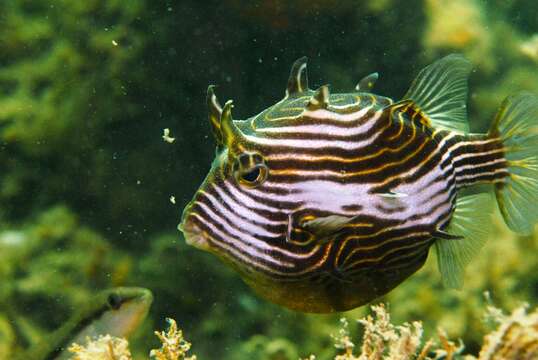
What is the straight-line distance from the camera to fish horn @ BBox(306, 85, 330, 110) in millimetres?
1590

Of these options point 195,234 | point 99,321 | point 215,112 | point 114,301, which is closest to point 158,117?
point 114,301

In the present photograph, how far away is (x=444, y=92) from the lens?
6.45 feet

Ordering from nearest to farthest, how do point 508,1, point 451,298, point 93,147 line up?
point 451,298, point 93,147, point 508,1

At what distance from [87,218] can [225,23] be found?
248 cm

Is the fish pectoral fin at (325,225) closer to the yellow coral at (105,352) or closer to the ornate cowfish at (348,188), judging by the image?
the ornate cowfish at (348,188)

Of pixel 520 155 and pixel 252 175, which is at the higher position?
pixel 520 155

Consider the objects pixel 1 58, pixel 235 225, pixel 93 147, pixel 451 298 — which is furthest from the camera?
pixel 93 147

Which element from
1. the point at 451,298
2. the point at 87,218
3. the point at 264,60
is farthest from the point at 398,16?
the point at 87,218

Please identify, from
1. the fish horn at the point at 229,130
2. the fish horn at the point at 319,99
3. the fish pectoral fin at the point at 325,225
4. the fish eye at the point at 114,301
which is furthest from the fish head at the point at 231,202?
the fish eye at the point at 114,301

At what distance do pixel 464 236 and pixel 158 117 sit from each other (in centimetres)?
377

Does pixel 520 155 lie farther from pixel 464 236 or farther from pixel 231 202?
pixel 231 202

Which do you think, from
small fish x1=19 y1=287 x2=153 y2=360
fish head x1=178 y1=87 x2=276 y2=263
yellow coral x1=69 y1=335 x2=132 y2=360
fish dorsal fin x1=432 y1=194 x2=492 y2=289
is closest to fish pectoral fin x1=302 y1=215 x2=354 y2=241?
fish head x1=178 y1=87 x2=276 y2=263

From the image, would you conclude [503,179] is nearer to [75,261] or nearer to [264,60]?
[264,60]

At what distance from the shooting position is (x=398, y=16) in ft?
17.1
